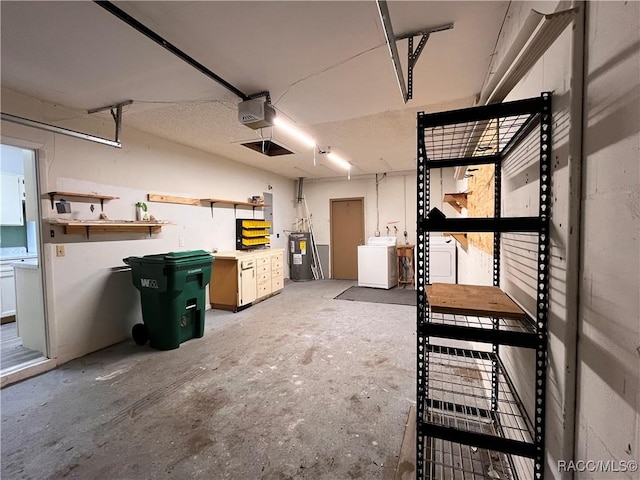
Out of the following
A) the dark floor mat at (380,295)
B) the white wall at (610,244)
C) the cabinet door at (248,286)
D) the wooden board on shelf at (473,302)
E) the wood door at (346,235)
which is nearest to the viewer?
the white wall at (610,244)

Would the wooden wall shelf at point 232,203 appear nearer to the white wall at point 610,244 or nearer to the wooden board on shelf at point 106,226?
the wooden board on shelf at point 106,226

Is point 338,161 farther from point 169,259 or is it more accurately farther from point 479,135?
point 479,135

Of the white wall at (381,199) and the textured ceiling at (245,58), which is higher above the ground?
the textured ceiling at (245,58)

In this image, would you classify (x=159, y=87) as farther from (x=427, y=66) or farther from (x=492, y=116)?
(x=492, y=116)

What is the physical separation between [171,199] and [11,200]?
107 inches

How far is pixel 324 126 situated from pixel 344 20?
6.14 feet

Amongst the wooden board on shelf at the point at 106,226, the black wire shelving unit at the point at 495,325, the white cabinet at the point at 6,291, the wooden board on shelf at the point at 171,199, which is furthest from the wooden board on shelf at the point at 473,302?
the white cabinet at the point at 6,291

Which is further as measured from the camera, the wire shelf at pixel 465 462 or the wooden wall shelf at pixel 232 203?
the wooden wall shelf at pixel 232 203

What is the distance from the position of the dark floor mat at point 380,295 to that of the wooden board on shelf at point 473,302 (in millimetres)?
3389

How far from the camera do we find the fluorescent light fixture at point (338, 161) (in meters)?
5.07

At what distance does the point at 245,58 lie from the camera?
6.86 feet

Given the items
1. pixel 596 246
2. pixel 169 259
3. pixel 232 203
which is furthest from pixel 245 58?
→ pixel 232 203

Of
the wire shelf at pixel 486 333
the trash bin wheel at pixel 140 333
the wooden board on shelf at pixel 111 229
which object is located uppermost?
the wooden board on shelf at pixel 111 229

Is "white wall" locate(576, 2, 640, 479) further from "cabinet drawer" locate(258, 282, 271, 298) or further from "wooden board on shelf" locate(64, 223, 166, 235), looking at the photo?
"cabinet drawer" locate(258, 282, 271, 298)
